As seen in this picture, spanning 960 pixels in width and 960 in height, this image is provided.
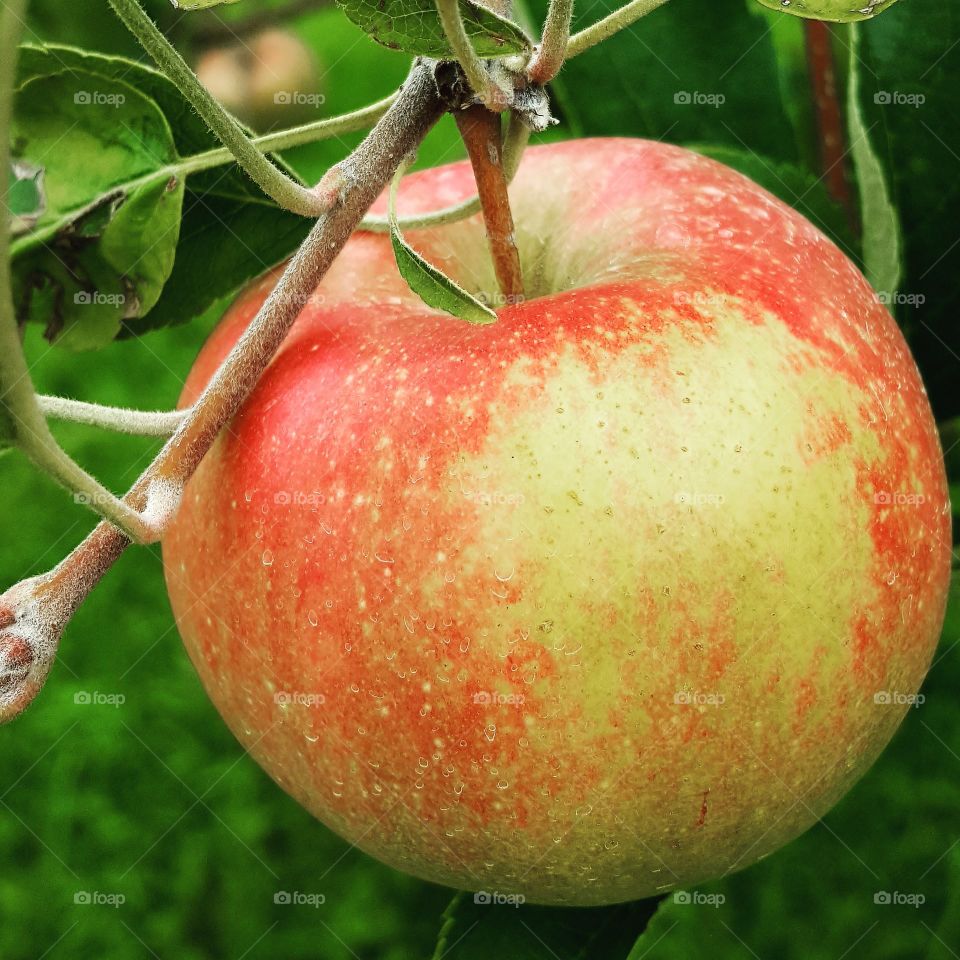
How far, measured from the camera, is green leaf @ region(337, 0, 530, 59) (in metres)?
0.52

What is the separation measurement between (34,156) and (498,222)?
28cm

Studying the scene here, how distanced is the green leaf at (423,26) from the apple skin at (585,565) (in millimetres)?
125

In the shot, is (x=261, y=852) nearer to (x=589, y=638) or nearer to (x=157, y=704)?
(x=157, y=704)

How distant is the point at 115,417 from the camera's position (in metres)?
0.60

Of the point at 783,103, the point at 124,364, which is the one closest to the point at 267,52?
the point at 124,364

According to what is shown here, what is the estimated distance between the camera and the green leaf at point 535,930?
2.51 feet

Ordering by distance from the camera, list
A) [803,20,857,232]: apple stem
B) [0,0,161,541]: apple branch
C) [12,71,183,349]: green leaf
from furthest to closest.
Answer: [803,20,857,232]: apple stem → [12,71,183,349]: green leaf → [0,0,161,541]: apple branch

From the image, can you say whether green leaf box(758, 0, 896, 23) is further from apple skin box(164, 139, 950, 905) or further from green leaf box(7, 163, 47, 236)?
green leaf box(7, 163, 47, 236)

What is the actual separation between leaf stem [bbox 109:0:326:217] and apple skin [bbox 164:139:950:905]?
0.09 meters

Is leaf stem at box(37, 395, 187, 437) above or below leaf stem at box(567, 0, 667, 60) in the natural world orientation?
below

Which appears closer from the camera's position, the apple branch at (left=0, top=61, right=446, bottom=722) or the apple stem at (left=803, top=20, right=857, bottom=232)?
the apple branch at (left=0, top=61, right=446, bottom=722)

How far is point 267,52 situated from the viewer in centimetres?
129

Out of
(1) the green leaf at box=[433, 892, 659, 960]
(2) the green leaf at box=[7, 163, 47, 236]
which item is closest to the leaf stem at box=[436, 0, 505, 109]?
(2) the green leaf at box=[7, 163, 47, 236]

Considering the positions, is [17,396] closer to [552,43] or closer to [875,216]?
[552,43]
